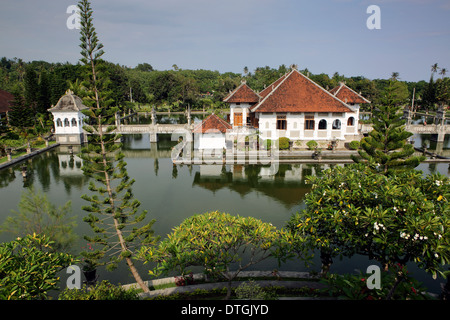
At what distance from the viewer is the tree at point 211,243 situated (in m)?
7.88

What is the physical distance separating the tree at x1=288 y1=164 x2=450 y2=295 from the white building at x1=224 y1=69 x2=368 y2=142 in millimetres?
20379

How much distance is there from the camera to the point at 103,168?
10906 millimetres

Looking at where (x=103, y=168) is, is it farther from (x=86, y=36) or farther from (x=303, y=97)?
(x=303, y=97)

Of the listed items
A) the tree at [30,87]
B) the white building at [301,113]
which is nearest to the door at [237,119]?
the white building at [301,113]

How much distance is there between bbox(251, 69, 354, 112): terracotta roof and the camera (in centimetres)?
2941

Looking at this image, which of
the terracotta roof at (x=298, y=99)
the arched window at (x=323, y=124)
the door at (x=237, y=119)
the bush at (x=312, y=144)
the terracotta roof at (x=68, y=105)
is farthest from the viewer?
the terracotta roof at (x=68, y=105)

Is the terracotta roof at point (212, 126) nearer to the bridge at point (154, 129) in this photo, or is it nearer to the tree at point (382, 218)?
the bridge at point (154, 129)

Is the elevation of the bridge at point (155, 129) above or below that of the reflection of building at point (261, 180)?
above

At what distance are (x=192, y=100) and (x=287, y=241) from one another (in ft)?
203

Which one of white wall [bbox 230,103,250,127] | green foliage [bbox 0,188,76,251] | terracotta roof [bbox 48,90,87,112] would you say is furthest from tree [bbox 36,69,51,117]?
green foliage [bbox 0,188,76,251]

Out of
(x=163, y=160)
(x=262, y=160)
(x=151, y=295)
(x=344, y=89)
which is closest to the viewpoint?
(x=151, y=295)

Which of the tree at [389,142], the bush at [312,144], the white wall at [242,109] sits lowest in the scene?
the bush at [312,144]
